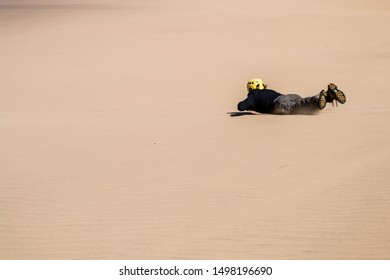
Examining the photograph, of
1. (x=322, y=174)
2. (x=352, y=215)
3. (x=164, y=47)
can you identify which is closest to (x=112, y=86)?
(x=164, y=47)

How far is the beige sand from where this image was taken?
4582mm

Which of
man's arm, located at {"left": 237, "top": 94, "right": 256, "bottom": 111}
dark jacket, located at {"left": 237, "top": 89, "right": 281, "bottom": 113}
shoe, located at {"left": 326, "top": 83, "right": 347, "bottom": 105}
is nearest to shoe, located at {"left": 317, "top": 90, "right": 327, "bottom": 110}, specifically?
shoe, located at {"left": 326, "top": 83, "right": 347, "bottom": 105}

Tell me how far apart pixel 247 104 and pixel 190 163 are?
8.26 ft

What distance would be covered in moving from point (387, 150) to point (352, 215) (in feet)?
6.11

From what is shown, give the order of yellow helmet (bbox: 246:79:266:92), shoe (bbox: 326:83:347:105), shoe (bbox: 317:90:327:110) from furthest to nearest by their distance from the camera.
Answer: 1. yellow helmet (bbox: 246:79:266:92)
2. shoe (bbox: 317:90:327:110)
3. shoe (bbox: 326:83:347:105)

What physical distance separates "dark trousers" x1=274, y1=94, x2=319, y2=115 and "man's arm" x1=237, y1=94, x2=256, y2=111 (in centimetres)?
33

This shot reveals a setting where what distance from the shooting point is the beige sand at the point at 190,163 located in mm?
4582

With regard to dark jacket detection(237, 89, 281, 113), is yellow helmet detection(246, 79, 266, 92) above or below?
above

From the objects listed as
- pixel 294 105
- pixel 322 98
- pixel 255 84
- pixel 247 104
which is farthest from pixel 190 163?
pixel 255 84

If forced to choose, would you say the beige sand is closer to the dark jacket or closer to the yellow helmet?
the dark jacket

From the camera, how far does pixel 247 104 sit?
348 inches

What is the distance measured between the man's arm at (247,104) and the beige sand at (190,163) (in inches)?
8.0

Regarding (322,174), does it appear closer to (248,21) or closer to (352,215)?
(352,215)

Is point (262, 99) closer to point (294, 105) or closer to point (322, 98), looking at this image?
point (294, 105)
